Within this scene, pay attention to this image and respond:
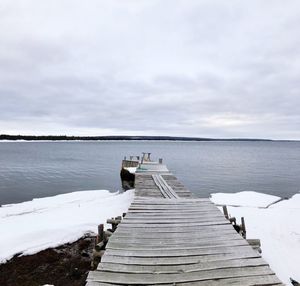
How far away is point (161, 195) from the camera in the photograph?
13.0 metres

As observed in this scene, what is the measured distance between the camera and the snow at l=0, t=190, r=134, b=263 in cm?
1120

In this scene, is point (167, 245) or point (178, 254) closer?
point (178, 254)

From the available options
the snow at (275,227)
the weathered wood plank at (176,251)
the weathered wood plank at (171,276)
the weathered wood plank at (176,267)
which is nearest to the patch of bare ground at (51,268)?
the weathered wood plank at (176,251)

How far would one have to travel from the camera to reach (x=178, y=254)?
6.36m

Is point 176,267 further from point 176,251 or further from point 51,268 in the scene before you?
point 51,268

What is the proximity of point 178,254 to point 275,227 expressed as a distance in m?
10.0

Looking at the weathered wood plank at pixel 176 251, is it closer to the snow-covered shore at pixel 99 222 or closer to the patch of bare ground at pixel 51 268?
the patch of bare ground at pixel 51 268

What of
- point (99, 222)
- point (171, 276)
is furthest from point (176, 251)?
point (99, 222)

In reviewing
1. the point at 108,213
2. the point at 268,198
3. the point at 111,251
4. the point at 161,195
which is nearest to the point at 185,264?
the point at 111,251

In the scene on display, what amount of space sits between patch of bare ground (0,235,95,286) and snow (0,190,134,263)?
1.66 feet

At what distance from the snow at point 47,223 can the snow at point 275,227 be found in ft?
23.4

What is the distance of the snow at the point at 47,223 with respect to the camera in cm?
1120

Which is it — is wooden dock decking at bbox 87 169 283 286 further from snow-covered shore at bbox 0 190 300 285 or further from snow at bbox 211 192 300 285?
snow-covered shore at bbox 0 190 300 285

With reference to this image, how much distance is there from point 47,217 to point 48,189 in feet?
43.9
